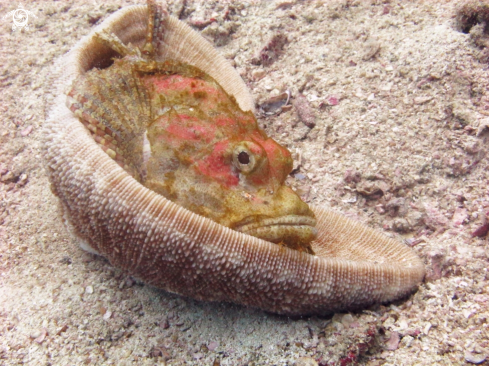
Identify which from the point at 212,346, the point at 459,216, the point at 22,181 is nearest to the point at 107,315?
the point at 212,346

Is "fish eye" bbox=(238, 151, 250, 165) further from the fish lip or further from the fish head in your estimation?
the fish lip

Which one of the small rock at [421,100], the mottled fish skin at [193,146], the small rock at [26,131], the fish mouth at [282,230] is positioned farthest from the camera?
the small rock at [26,131]

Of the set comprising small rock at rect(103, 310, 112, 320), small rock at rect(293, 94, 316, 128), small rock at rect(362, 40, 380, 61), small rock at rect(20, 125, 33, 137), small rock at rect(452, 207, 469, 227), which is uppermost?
small rock at rect(362, 40, 380, 61)

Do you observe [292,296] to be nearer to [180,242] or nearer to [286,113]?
[180,242]

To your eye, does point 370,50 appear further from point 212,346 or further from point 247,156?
point 212,346

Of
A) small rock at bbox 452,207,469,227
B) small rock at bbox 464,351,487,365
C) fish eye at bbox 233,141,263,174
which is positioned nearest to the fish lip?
fish eye at bbox 233,141,263,174

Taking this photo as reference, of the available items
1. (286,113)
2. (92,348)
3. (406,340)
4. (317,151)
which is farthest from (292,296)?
(286,113)

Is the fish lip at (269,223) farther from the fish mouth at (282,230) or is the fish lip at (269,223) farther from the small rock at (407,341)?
the small rock at (407,341)

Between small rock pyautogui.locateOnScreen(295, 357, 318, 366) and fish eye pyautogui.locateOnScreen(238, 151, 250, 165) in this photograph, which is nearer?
small rock pyautogui.locateOnScreen(295, 357, 318, 366)

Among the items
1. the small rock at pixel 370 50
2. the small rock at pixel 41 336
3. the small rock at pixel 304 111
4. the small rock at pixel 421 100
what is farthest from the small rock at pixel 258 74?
the small rock at pixel 41 336
